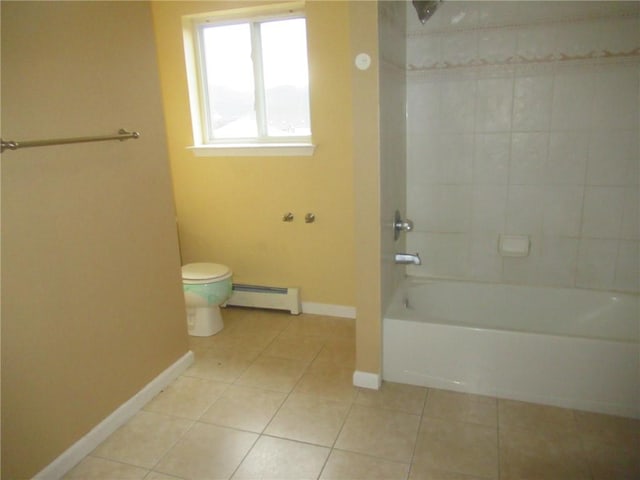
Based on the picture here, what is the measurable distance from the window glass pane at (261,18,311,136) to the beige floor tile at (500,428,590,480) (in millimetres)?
2020

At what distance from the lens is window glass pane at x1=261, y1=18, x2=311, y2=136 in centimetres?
285

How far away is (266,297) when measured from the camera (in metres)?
3.18

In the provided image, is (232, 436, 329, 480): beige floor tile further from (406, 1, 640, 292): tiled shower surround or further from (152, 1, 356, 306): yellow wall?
(406, 1, 640, 292): tiled shower surround

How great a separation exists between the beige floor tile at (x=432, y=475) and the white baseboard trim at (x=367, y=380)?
0.53 metres

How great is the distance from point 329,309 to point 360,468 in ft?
4.61

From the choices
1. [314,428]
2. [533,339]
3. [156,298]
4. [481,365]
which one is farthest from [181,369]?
[533,339]

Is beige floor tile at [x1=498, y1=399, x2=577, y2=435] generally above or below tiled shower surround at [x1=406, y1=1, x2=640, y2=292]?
below

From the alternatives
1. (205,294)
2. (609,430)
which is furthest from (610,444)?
(205,294)

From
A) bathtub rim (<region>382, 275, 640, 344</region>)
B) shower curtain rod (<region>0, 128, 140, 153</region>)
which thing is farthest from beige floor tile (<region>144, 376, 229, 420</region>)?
shower curtain rod (<region>0, 128, 140, 153</region>)

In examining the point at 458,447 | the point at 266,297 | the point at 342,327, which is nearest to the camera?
the point at 458,447

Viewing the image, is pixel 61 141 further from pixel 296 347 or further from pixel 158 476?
pixel 296 347

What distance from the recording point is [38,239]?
1.63m

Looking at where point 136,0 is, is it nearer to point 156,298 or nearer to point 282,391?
point 156,298

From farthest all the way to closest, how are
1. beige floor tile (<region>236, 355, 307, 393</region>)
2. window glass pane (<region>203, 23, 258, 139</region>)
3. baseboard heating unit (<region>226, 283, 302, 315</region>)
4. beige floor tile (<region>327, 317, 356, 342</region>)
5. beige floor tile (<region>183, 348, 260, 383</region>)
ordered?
1. baseboard heating unit (<region>226, 283, 302, 315</region>)
2. window glass pane (<region>203, 23, 258, 139</region>)
3. beige floor tile (<region>327, 317, 356, 342</region>)
4. beige floor tile (<region>183, 348, 260, 383</region>)
5. beige floor tile (<region>236, 355, 307, 393</region>)
